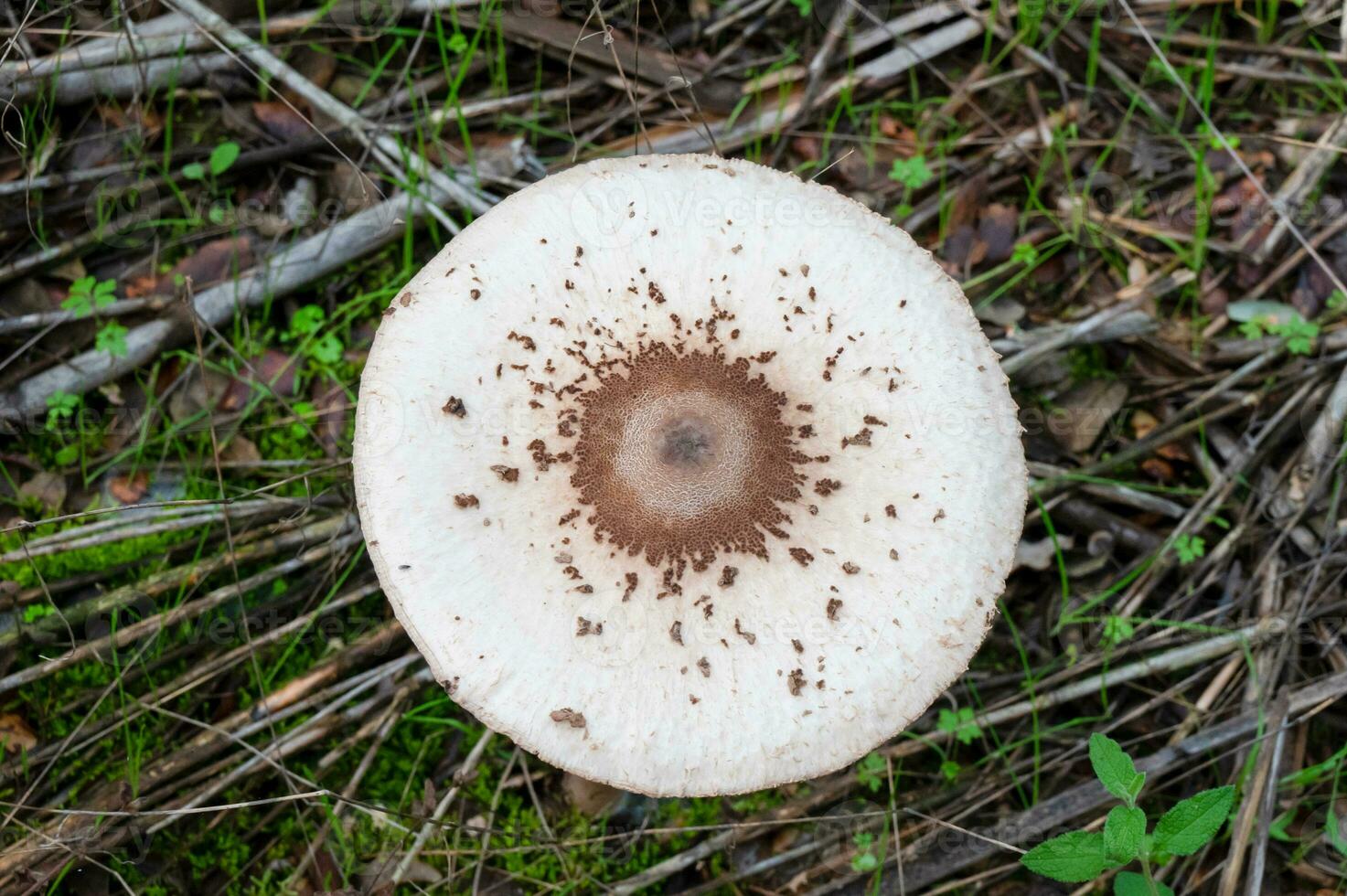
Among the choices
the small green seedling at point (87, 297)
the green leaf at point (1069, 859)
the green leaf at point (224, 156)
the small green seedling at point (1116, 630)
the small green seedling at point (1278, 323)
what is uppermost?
the green leaf at point (224, 156)

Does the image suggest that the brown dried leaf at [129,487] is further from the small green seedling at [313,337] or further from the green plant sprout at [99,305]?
the small green seedling at [313,337]

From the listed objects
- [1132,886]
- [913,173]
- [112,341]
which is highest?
[913,173]

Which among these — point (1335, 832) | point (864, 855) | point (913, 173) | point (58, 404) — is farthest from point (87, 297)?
point (1335, 832)

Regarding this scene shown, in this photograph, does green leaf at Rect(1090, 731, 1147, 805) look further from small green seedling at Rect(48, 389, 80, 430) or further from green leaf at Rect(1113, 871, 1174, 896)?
small green seedling at Rect(48, 389, 80, 430)

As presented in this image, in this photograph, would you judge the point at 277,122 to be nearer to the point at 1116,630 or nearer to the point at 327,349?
the point at 327,349

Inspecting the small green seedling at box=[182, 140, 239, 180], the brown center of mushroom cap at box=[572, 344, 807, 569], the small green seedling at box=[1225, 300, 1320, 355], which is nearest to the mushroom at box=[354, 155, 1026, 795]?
the brown center of mushroom cap at box=[572, 344, 807, 569]

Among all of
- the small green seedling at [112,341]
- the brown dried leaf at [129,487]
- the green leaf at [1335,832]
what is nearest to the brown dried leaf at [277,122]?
the small green seedling at [112,341]

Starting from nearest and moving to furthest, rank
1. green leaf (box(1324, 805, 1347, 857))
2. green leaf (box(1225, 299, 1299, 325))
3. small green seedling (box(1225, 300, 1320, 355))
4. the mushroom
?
the mushroom < green leaf (box(1324, 805, 1347, 857)) < small green seedling (box(1225, 300, 1320, 355)) < green leaf (box(1225, 299, 1299, 325))
